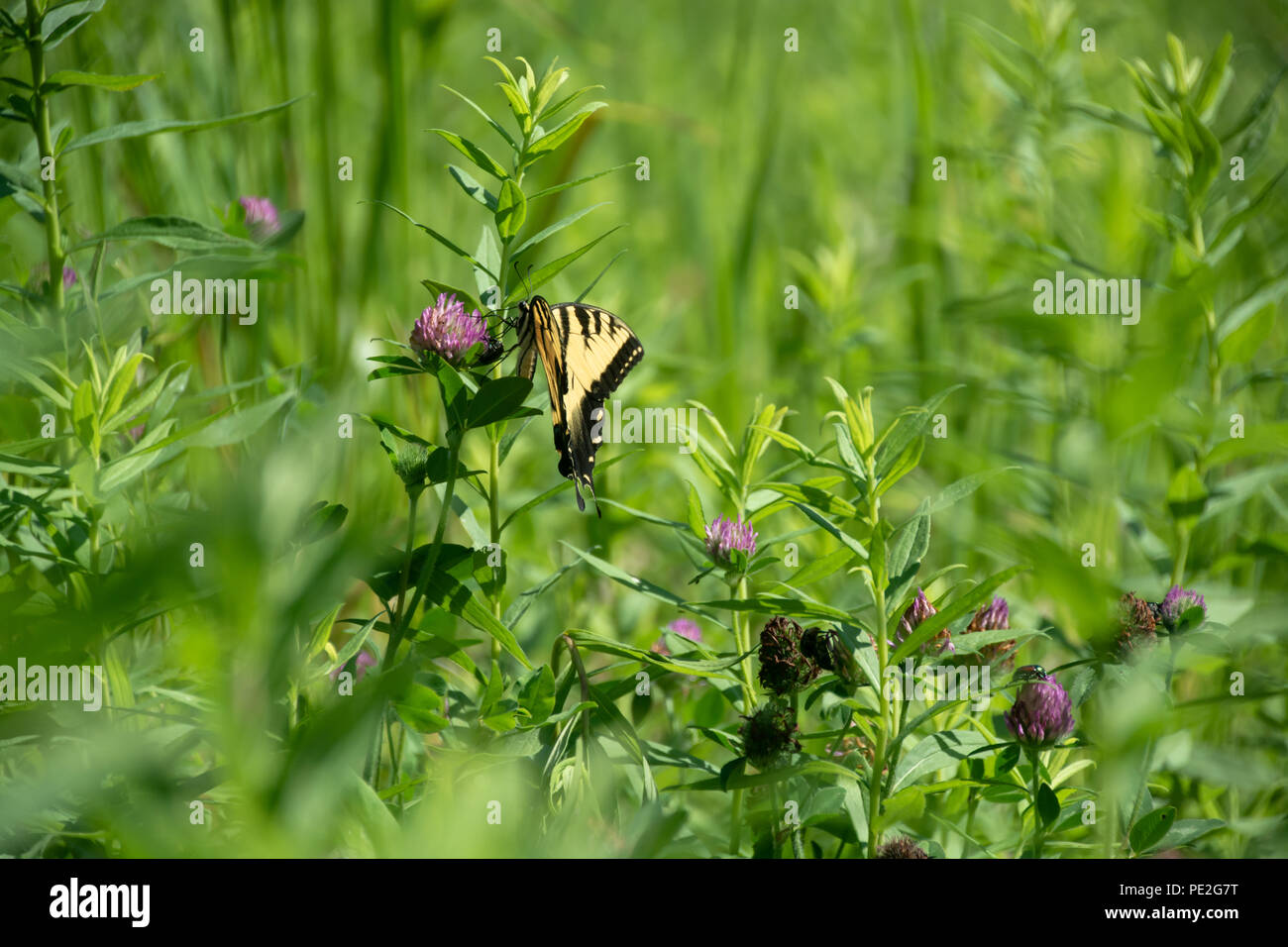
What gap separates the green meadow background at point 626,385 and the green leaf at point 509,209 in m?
0.26

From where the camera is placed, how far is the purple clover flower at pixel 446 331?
0.92 m

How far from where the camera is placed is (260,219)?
1.32m

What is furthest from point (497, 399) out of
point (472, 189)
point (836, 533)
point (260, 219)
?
point (260, 219)

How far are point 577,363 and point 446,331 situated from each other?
1.28ft

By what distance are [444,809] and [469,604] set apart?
580 mm

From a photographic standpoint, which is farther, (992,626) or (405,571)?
(992,626)

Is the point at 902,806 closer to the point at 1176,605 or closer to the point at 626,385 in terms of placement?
the point at 1176,605

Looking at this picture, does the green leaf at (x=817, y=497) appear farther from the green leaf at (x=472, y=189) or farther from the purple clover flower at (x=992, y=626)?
the green leaf at (x=472, y=189)

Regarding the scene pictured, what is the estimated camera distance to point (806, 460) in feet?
2.99

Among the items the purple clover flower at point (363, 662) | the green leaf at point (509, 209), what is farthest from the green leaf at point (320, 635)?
the green leaf at point (509, 209)

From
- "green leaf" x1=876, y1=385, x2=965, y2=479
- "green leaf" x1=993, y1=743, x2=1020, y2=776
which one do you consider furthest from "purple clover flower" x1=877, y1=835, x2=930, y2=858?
A: "green leaf" x1=876, y1=385, x2=965, y2=479
